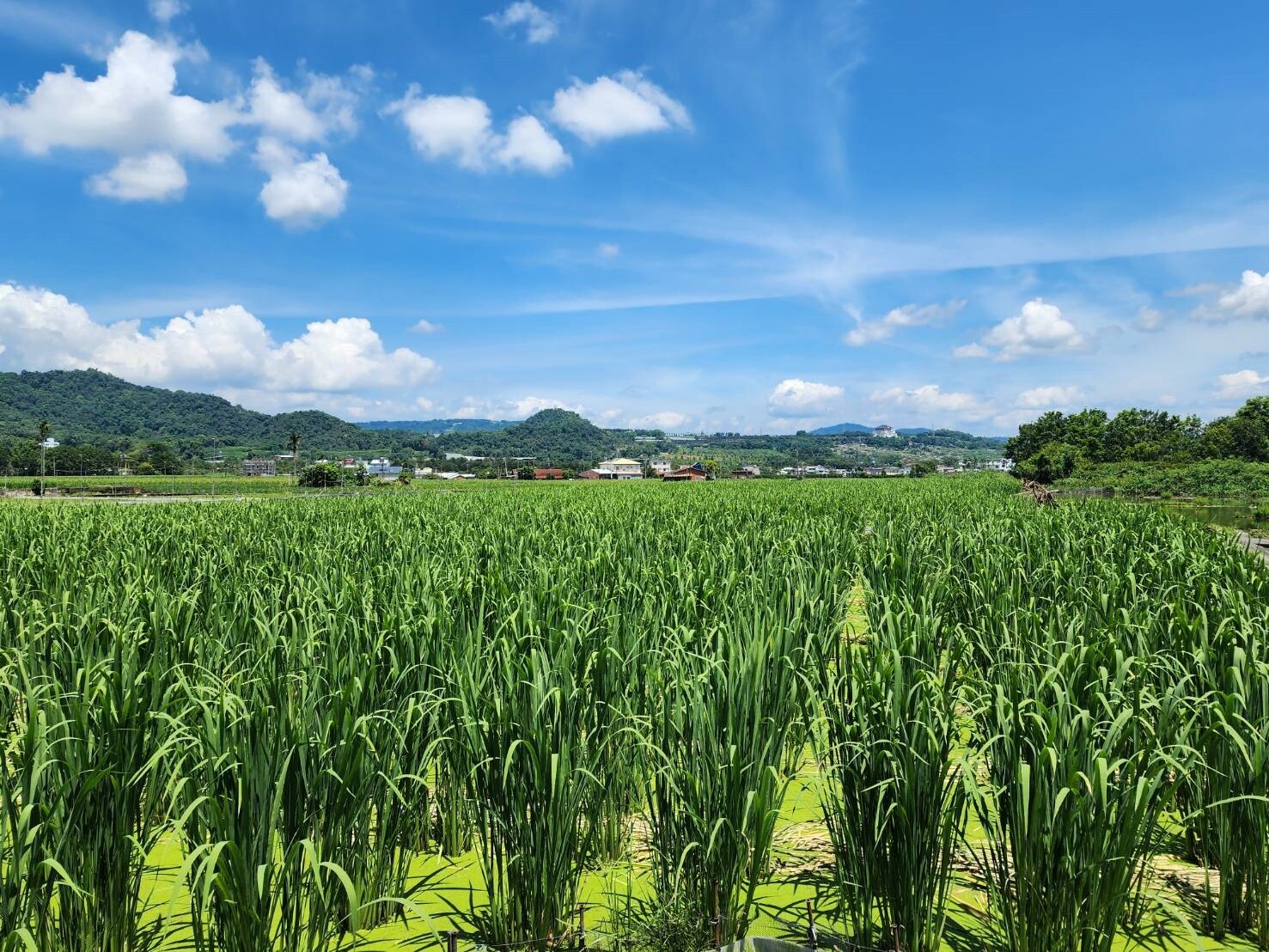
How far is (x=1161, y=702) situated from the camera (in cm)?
338

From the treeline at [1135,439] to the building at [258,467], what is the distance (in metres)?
106

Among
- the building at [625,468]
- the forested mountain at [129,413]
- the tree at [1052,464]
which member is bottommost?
the building at [625,468]

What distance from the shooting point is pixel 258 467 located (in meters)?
118

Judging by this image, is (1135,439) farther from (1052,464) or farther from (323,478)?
(323,478)

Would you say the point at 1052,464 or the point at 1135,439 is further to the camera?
the point at 1135,439

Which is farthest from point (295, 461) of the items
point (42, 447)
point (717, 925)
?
point (717, 925)

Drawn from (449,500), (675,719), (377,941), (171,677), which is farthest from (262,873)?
(449,500)

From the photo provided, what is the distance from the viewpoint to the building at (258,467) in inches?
4459

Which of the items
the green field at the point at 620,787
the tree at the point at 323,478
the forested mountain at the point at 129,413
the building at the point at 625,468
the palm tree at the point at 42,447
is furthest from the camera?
the forested mountain at the point at 129,413

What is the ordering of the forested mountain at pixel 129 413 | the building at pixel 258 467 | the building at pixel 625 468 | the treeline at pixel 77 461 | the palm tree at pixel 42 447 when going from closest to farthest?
the palm tree at pixel 42 447, the treeline at pixel 77 461, the building at pixel 258 467, the building at pixel 625 468, the forested mountain at pixel 129 413

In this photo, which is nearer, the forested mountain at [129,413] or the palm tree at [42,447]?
the palm tree at [42,447]

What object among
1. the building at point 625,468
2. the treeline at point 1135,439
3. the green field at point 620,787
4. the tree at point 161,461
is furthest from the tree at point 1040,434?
the tree at point 161,461

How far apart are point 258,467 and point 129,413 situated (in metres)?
86.6

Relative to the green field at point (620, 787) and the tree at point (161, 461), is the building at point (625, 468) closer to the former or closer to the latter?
the tree at point (161, 461)
